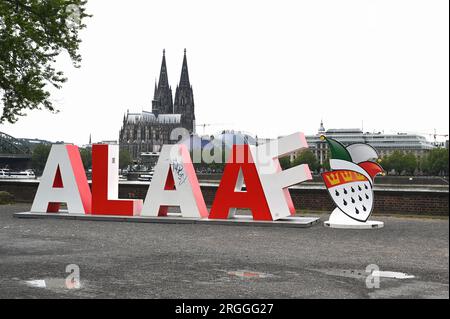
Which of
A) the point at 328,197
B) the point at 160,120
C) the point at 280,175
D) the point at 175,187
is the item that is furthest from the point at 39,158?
the point at 280,175

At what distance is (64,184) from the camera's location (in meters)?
21.2

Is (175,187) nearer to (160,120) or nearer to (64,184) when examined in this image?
(64,184)

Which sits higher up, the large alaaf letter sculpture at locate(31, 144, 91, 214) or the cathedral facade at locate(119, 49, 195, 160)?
the cathedral facade at locate(119, 49, 195, 160)

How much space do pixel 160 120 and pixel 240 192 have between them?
139 m

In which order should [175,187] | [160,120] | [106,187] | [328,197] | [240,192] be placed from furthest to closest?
[160,120] → [328,197] → [106,187] → [175,187] → [240,192]

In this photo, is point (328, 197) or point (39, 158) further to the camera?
point (39, 158)

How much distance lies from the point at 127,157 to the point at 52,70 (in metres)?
108

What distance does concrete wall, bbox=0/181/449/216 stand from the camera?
2105 centimetres

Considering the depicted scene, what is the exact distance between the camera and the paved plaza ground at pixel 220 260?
798 centimetres

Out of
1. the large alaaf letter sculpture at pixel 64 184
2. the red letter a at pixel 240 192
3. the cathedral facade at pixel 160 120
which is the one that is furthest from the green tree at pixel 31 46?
the cathedral facade at pixel 160 120

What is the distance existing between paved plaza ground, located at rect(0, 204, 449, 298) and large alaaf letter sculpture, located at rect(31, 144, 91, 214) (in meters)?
3.03

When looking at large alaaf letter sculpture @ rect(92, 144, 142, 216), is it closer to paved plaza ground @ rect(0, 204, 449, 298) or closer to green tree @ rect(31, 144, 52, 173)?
paved plaza ground @ rect(0, 204, 449, 298)

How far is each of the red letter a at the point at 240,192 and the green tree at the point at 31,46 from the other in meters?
7.55

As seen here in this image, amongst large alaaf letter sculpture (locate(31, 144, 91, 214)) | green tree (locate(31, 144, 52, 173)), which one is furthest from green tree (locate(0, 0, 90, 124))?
green tree (locate(31, 144, 52, 173))
